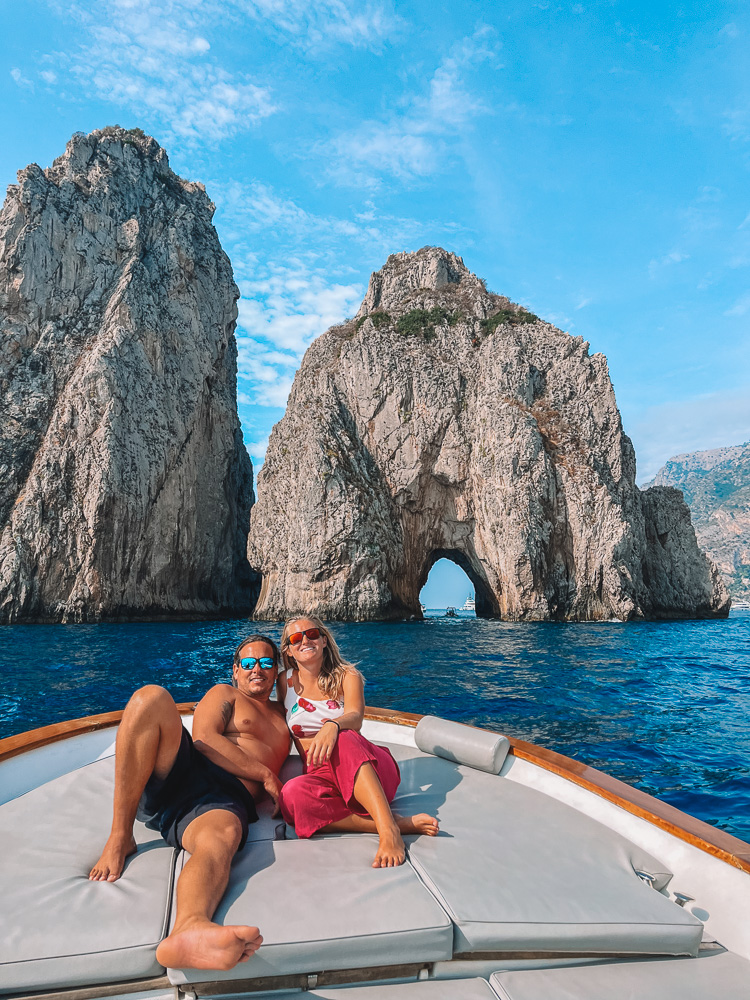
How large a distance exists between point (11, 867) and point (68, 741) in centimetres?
169

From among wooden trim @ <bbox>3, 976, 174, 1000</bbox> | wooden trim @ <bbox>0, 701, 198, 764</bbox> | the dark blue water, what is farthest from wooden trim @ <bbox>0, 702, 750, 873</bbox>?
the dark blue water

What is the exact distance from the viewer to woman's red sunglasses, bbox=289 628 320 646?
3.03 metres

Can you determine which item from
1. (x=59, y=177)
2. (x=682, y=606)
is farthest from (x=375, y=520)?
(x=59, y=177)

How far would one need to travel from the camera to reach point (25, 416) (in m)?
29.7

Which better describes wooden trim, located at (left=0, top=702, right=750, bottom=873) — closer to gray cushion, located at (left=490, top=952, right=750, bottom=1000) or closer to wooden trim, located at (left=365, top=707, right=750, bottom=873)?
wooden trim, located at (left=365, top=707, right=750, bottom=873)

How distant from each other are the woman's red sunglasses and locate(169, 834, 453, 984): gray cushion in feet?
3.55

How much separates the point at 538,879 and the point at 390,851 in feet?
1.95

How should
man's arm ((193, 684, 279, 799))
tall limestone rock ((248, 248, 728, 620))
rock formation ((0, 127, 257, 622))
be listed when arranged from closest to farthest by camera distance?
1. man's arm ((193, 684, 279, 799))
2. tall limestone rock ((248, 248, 728, 620))
3. rock formation ((0, 127, 257, 622))

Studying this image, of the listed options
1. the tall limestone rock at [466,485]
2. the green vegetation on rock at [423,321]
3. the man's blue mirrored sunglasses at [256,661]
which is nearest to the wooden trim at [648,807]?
the man's blue mirrored sunglasses at [256,661]

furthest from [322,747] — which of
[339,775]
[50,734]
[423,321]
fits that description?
Answer: [423,321]

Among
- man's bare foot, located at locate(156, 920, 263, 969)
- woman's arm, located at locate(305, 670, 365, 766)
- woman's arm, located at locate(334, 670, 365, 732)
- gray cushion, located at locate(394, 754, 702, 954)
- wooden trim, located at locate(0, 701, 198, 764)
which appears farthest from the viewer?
wooden trim, located at locate(0, 701, 198, 764)

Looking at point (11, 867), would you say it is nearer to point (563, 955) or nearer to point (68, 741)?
point (68, 741)

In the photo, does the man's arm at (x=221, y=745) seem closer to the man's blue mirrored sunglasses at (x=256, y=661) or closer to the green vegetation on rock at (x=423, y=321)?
the man's blue mirrored sunglasses at (x=256, y=661)

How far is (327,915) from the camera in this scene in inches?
69.8
